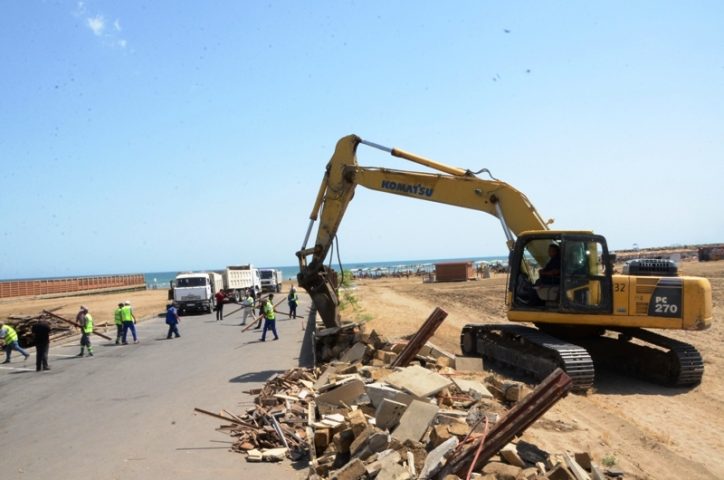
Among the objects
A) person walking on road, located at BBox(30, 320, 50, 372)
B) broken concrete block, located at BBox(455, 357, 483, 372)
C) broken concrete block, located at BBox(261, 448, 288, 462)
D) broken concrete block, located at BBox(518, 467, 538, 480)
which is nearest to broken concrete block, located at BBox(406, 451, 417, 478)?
broken concrete block, located at BBox(518, 467, 538, 480)

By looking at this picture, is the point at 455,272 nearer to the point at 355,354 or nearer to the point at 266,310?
the point at 266,310

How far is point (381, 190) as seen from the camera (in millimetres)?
14508

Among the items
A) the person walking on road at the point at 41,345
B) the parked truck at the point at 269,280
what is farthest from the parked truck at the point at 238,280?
the person walking on road at the point at 41,345

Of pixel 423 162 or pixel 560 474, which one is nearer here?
pixel 560 474

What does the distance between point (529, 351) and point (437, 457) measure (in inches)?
268

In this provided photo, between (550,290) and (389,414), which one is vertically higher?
(550,290)

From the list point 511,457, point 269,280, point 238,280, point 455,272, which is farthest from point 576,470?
point 269,280

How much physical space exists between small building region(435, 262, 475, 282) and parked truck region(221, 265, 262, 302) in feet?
59.4

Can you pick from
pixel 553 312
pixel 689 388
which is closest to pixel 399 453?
pixel 553 312

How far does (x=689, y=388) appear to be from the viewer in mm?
11414

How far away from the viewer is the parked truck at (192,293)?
1435 inches

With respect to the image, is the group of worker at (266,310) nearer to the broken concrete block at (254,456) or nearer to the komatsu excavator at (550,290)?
the komatsu excavator at (550,290)

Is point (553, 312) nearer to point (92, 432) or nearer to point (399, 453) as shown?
point (399, 453)

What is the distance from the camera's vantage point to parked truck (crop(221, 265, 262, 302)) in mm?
45875
